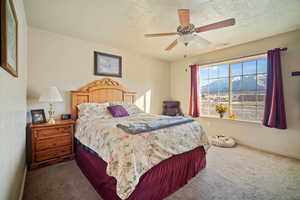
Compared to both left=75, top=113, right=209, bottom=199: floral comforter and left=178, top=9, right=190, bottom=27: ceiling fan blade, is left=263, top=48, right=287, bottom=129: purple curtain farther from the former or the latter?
left=178, top=9, right=190, bottom=27: ceiling fan blade

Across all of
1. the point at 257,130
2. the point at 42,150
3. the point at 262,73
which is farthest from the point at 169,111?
the point at 42,150

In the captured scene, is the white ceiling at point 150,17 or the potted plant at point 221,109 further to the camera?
the potted plant at point 221,109

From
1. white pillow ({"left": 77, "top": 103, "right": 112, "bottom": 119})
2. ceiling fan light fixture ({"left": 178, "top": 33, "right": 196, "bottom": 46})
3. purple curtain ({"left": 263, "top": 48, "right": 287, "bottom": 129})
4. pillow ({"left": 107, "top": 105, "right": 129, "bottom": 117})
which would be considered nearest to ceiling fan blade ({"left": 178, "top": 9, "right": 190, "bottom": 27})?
ceiling fan light fixture ({"left": 178, "top": 33, "right": 196, "bottom": 46})

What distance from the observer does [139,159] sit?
143 cm

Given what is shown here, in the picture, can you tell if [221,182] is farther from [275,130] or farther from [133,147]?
[275,130]

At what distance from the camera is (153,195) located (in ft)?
5.02

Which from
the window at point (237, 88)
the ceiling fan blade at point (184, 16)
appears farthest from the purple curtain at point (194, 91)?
the ceiling fan blade at point (184, 16)

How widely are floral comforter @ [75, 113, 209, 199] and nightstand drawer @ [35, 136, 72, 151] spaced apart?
54cm

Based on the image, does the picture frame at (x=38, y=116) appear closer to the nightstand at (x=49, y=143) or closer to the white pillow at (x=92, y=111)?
the nightstand at (x=49, y=143)

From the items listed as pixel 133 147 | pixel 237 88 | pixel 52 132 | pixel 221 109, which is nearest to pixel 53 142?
pixel 52 132

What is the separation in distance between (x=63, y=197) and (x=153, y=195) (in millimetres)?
1099

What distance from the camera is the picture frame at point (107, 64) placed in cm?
328

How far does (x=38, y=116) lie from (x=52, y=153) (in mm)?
729

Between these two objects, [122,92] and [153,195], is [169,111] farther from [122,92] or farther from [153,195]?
[153,195]
